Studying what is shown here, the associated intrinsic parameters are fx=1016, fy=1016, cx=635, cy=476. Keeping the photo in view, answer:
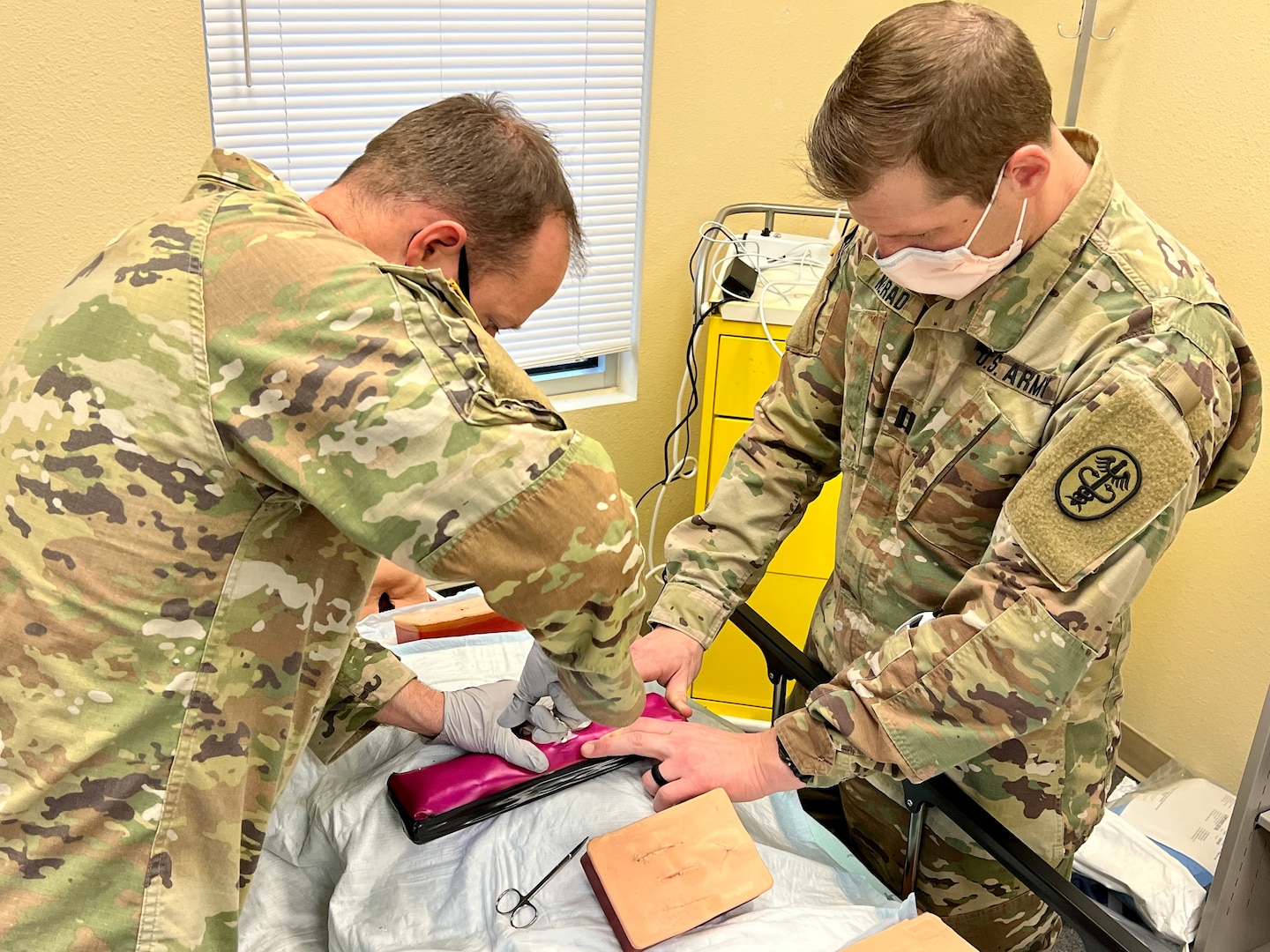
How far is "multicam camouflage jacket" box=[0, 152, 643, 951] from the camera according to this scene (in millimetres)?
844

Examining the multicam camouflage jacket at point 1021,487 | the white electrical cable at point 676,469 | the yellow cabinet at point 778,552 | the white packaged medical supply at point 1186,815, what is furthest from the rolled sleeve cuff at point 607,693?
the white packaged medical supply at point 1186,815

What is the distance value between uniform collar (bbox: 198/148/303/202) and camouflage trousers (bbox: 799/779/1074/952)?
1.19 meters

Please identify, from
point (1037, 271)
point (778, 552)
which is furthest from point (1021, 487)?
point (778, 552)

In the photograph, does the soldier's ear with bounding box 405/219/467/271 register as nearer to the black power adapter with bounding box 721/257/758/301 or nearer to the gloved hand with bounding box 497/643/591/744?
the gloved hand with bounding box 497/643/591/744

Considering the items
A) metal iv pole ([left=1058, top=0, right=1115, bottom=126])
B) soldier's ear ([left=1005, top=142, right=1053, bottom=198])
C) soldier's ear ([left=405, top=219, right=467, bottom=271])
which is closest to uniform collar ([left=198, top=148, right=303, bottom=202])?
soldier's ear ([left=405, top=219, right=467, bottom=271])

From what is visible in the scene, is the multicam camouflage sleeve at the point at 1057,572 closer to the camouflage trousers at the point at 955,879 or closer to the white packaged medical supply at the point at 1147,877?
the camouflage trousers at the point at 955,879

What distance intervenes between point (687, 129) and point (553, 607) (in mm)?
2024

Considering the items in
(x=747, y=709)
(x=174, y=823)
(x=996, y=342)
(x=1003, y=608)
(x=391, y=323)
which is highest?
(x=391, y=323)

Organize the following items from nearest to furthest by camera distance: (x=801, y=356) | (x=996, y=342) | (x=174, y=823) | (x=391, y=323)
Answer: (x=391, y=323), (x=174, y=823), (x=996, y=342), (x=801, y=356)

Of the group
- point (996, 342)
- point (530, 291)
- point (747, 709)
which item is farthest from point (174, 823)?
point (747, 709)

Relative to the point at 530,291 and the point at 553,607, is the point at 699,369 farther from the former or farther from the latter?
the point at 553,607

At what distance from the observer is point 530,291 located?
3.62 feet

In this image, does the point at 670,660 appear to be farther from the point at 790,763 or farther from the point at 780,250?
the point at 780,250

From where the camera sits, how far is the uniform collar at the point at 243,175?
0.97 m
